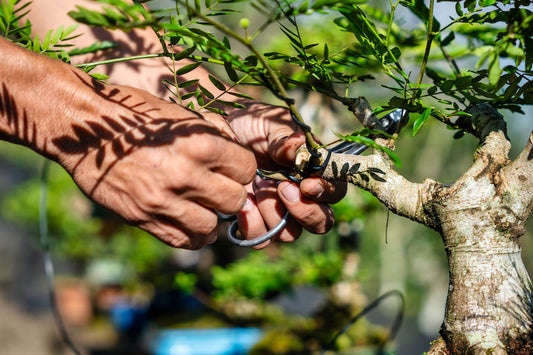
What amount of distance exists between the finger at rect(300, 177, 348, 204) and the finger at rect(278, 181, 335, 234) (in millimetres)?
21

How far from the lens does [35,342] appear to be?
154 inches

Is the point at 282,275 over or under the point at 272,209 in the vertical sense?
under

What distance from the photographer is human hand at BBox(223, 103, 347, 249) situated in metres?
0.76

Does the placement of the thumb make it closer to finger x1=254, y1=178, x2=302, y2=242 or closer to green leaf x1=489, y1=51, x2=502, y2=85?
finger x1=254, y1=178, x2=302, y2=242

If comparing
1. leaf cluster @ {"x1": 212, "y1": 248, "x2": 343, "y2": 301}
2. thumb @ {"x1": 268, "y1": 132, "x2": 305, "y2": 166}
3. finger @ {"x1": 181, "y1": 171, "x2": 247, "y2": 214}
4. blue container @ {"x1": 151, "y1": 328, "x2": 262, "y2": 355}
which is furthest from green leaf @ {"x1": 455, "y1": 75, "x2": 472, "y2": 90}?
blue container @ {"x1": 151, "y1": 328, "x2": 262, "y2": 355}

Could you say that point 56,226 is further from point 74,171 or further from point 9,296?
point 74,171

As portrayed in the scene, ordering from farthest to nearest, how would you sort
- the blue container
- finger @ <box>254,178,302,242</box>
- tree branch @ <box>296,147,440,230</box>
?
the blue container < finger @ <box>254,178,302,242</box> < tree branch @ <box>296,147,440,230</box>

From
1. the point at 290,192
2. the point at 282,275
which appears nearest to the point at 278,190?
the point at 290,192

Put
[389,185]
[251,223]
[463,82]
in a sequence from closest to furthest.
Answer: [463,82] → [389,185] → [251,223]

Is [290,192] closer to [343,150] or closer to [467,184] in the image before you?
[343,150]

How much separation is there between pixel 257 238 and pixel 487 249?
0.40m

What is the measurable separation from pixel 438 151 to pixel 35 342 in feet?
21.7

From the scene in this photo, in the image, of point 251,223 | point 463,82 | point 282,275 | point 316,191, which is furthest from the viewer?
point 282,275

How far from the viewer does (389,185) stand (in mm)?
621
